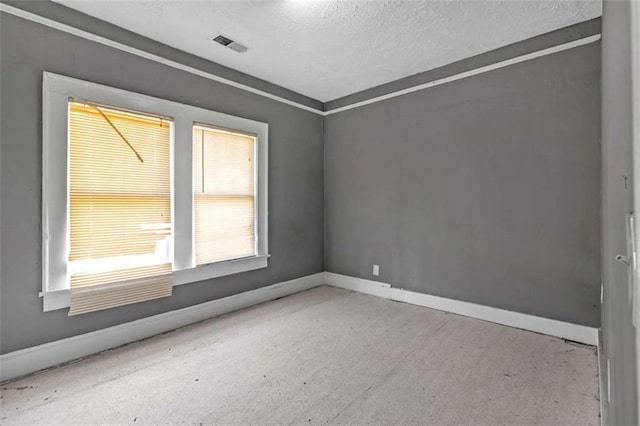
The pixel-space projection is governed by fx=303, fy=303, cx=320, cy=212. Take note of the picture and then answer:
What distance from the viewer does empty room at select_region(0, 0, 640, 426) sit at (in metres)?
2.00

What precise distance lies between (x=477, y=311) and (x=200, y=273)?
2894 mm

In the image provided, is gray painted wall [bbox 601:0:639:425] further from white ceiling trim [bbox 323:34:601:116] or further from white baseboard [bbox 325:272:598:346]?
white ceiling trim [bbox 323:34:601:116]

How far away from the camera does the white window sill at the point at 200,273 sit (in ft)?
7.48

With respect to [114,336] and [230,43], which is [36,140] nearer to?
[114,336]

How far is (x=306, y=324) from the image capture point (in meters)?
3.05

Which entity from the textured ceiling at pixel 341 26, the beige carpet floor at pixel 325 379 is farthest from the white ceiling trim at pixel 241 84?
the beige carpet floor at pixel 325 379

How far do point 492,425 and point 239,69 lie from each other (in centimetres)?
378

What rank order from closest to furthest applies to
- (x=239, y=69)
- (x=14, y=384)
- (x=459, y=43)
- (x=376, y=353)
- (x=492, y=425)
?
(x=492, y=425), (x=14, y=384), (x=376, y=353), (x=459, y=43), (x=239, y=69)

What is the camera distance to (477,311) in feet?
10.3

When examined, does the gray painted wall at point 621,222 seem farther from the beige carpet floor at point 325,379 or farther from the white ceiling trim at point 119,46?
the white ceiling trim at point 119,46

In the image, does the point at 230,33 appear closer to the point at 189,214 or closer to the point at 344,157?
the point at 189,214

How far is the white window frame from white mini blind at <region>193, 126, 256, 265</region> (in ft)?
0.25

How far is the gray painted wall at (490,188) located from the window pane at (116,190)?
7.85ft

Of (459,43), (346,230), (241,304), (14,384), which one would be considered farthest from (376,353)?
(459,43)
